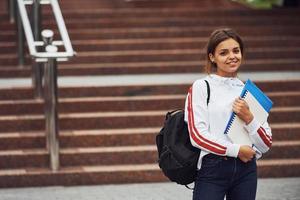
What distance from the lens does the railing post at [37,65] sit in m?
9.24

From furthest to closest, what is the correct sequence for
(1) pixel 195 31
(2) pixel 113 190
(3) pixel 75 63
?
(1) pixel 195 31 → (3) pixel 75 63 → (2) pixel 113 190

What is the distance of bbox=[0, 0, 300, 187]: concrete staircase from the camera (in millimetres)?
8539

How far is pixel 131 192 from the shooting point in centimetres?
804

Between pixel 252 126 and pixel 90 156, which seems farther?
pixel 90 156

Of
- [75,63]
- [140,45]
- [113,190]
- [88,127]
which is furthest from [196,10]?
[113,190]

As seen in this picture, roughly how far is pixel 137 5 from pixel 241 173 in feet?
29.0

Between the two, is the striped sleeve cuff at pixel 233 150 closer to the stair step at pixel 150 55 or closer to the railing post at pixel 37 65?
the railing post at pixel 37 65

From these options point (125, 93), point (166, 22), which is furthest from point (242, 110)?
point (166, 22)

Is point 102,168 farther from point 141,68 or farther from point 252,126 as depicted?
point 252,126

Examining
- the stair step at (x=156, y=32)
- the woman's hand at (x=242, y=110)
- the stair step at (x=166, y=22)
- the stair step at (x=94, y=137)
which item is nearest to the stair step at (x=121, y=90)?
the stair step at (x=94, y=137)

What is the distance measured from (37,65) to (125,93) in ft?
3.30

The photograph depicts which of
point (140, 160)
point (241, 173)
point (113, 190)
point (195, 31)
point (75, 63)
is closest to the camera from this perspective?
point (241, 173)

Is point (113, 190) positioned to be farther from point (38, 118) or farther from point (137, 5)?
point (137, 5)

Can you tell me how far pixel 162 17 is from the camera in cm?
1273
